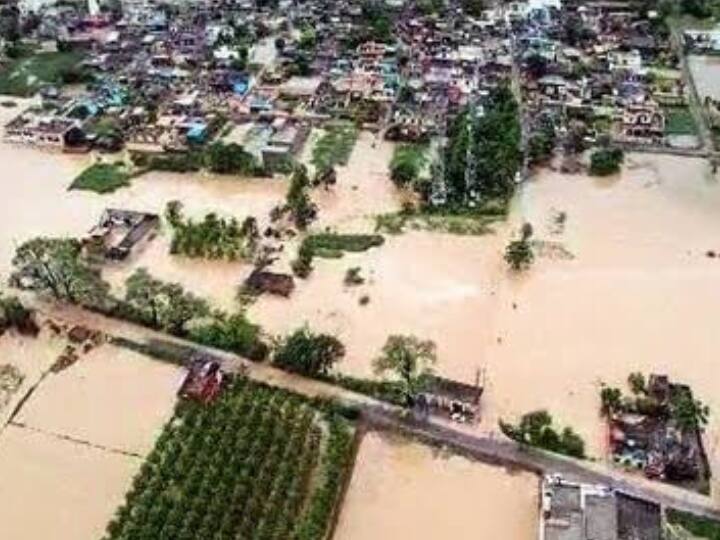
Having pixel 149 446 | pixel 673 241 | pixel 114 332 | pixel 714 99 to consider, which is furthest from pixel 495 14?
pixel 149 446

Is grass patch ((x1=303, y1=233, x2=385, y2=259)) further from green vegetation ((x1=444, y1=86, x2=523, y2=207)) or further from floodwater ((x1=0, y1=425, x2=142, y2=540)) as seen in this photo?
floodwater ((x1=0, y1=425, x2=142, y2=540))

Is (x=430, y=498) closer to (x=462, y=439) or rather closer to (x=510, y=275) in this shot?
(x=462, y=439)

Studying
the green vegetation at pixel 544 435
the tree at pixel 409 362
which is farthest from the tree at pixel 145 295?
the green vegetation at pixel 544 435

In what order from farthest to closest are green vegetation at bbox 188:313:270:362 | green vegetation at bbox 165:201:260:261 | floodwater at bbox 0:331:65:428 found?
1. green vegetation at bbox 165:201:260:261
2. green vegetation at bbox 188:313:270:362
3. floodwater at bbox 0:331:65:428

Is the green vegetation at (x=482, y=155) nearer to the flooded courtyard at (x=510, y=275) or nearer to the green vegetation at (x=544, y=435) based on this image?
the flooded courtyard at (x=510, y=275)

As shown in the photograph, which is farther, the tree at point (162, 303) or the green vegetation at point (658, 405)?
the tree at point (162, 303)

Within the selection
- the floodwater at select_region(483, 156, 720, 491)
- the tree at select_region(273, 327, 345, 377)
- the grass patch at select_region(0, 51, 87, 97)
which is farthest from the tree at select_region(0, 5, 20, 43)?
the tree at select_region(273, 327, 345, 377)

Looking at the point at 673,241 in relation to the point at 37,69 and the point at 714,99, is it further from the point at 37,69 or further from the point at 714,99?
the point at 37,69
